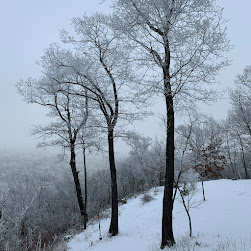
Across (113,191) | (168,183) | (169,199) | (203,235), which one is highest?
(168,183)

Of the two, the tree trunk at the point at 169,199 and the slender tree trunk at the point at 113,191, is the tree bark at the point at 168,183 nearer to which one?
the tree trunk at the point at 169,199

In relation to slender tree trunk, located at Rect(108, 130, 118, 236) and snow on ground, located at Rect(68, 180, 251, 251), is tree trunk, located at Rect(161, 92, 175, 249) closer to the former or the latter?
snow on ground, located at Rect(68, 180, 251, 251)

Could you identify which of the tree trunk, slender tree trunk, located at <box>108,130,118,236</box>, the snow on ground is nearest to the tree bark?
the tree trunk

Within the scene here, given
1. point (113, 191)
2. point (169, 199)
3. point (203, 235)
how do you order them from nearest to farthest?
point (169, 199) < point (203, 235) < point (113, 191)

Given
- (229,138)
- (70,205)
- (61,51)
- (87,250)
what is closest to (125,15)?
(61,51)

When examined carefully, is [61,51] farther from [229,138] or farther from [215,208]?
[229,138]

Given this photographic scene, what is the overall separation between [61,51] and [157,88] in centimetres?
577

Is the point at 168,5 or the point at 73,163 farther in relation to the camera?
the point at 73,163

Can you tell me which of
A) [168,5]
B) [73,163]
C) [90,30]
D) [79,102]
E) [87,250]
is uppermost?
[90,30]

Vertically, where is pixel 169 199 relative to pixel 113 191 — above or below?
above

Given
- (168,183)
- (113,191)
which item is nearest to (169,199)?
(168,183)

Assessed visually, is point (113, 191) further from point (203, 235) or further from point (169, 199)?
point (203, 235)

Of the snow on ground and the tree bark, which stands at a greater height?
the tree bark

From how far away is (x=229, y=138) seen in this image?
Result: 2452cm
